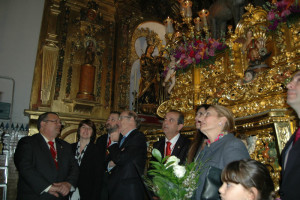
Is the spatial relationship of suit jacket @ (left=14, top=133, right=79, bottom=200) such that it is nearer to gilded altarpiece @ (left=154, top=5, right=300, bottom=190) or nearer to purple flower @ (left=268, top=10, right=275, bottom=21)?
gilded altarpiece @ (left=154, top=5, right=300, bottom=190)

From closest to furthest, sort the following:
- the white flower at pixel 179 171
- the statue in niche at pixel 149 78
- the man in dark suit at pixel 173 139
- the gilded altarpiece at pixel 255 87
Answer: the white flower at pixel 179 171 → the gilded altarpiece at pixel 255 87 → the man in dark suit at pixel 173 139 → the statue in niche at pixel 149 78

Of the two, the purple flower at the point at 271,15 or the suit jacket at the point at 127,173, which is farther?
the purple flower at the point at 271,15

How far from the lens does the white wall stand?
636 centimetres

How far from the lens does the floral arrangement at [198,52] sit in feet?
12.0

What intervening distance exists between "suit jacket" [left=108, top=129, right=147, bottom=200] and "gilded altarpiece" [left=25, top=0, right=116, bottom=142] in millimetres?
4391

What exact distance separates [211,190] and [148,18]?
8709 mm

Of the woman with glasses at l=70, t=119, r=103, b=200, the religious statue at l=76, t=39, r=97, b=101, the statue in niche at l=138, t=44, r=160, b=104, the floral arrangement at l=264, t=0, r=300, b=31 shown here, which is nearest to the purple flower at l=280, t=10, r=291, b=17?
the floral arrangement at l=264, t=0, r=300, b=31

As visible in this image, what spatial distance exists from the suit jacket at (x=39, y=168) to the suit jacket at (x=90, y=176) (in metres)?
0.20

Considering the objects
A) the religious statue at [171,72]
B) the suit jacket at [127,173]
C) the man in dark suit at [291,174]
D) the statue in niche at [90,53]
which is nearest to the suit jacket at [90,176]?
the suit jacket at [127,173]

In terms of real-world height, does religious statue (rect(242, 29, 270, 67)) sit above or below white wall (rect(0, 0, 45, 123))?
below

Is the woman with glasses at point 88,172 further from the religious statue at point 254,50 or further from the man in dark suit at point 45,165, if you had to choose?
the religious statue at point 254,50

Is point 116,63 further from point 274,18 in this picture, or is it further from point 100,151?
point 274,18

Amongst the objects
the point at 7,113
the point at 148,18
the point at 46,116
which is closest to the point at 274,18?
the point at 46,116

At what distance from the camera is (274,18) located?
9.38 feet
